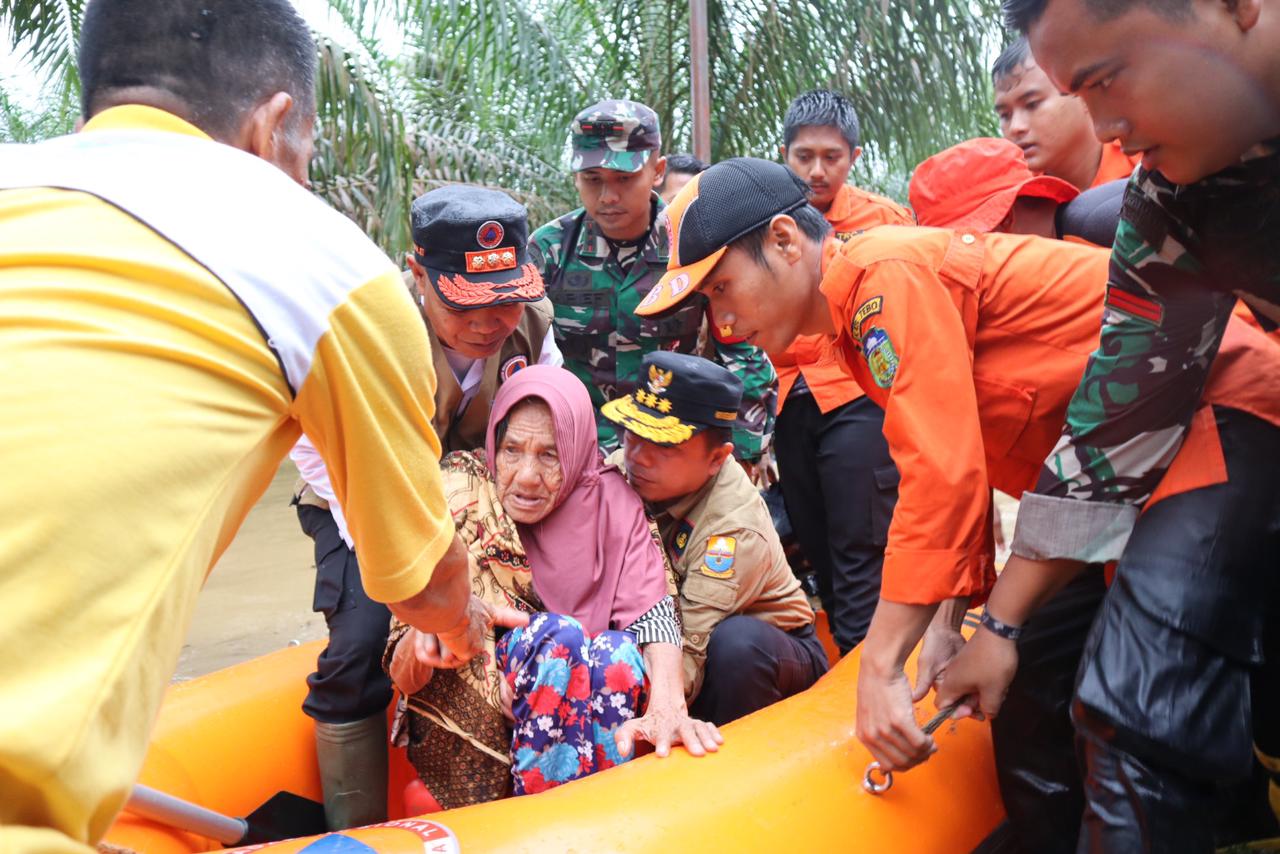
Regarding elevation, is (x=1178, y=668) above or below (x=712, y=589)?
above

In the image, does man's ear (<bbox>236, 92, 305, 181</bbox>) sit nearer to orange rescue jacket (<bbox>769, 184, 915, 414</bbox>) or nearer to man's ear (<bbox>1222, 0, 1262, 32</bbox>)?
man's ear (<bbox>1222, 0, 1262, 32</bbox>)

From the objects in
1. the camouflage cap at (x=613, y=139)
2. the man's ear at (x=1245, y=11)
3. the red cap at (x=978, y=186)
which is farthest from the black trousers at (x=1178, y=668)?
the camouflage cap at (x=613, y=139)

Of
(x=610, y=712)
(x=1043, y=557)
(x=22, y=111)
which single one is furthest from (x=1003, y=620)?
(x=22, y=111)

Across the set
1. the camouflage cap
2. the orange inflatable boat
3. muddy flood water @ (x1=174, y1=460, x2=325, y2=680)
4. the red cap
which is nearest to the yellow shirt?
the orange inflatable boat

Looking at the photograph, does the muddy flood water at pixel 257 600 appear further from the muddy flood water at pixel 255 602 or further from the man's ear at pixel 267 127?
the man's ear at pixel 267 127

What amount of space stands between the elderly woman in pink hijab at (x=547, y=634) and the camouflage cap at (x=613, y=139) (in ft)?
3.63

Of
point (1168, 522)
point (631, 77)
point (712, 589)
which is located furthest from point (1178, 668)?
point (631, 77)

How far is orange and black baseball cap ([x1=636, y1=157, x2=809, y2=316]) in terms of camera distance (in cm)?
197

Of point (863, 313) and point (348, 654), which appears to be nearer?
point (863, 313)

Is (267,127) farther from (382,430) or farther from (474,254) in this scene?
(474,254)

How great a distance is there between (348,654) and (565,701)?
509 millimetres

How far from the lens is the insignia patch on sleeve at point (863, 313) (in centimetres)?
175

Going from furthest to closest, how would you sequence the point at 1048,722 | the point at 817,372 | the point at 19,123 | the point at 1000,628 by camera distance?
the point at 19,123 < the point at 817,372 < the point at 1048,722 < the point at 1000,628

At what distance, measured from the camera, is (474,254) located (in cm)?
245
